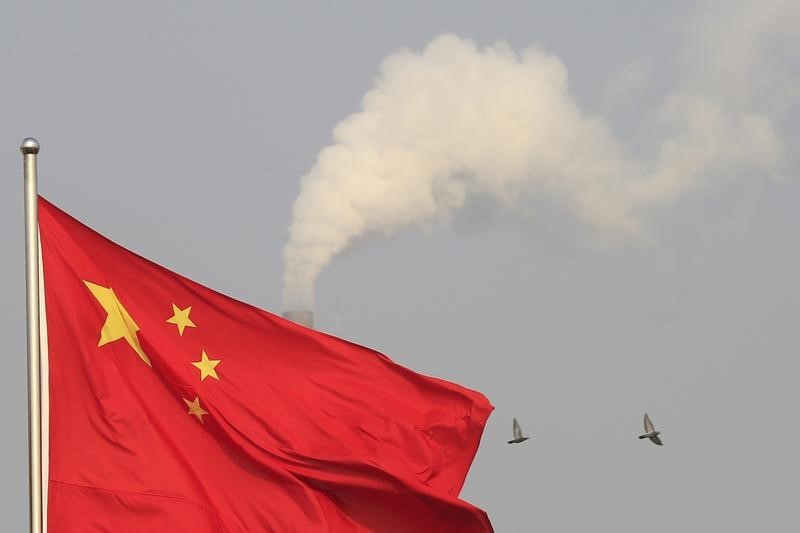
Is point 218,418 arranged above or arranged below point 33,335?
below

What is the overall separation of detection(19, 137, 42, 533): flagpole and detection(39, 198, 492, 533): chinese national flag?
0.91 m

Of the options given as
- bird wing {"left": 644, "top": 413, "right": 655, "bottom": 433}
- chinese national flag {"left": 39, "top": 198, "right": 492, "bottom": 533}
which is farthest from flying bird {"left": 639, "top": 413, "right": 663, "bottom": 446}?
chinese national flag {"left": 39, "top": 198, "right": 492, "bottom": 533}

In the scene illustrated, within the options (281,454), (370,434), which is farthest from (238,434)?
(370,434)

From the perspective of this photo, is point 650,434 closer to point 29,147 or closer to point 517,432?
point 517,432

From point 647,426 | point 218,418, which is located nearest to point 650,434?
point 647,426

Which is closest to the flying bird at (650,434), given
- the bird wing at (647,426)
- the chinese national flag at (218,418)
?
the bird wing at (647,426)

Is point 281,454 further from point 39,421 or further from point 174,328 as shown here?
point 39,421

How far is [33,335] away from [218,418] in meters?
3.02

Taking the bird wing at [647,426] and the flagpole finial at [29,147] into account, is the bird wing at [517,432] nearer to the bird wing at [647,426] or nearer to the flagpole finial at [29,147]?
the bird wing at [647,426]

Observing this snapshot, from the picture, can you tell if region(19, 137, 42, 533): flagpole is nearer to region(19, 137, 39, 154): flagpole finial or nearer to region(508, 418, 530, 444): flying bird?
region(19, 137, 39, 154): flagpole finial

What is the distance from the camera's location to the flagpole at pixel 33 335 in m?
15.9

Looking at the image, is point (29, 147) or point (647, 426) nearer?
point (29, 147)

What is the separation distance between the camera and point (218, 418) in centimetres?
1858

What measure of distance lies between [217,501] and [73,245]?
10.3 ft
